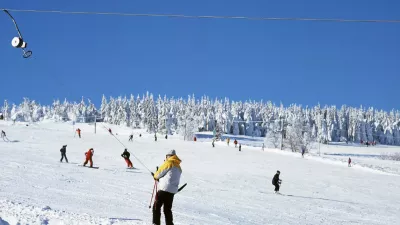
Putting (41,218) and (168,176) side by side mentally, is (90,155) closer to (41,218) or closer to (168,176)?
(41,218)

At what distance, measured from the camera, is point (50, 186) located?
48.7ft

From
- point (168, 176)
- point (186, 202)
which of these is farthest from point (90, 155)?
point (168, 176)

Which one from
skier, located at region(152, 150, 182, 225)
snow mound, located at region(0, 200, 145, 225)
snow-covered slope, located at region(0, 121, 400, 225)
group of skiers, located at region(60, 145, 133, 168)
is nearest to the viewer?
snow mound, located at region(0, 200, 145, 225)

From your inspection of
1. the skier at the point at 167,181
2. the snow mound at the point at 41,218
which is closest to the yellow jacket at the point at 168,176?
the skier at the point at 167,181

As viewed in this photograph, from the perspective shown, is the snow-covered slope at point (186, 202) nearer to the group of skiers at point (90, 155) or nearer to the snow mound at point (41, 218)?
the snow mound at point (41, 218)

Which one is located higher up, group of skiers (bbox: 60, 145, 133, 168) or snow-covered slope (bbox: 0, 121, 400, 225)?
group of skiers (bbox: 60, 145, 133, 168)

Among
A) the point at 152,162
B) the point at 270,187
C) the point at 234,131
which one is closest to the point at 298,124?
the point at 234,131

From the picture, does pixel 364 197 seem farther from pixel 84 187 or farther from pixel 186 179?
pixel 84 187

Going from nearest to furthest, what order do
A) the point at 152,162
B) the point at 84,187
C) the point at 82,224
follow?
1. the point at 82,224
2. the point at 84,187
3. the point at 152,162

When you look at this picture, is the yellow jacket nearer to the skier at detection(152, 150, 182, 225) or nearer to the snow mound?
the skier at detection(152, 150, 182, 225)

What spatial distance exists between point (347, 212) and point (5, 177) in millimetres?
13352

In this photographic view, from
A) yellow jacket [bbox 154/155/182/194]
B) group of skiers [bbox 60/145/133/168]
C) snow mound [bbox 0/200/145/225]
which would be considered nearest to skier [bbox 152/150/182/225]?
yellow jacket [bbox 154/155/182/194]

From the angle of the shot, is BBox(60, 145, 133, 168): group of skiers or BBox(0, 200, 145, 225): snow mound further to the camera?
BBox(60, 145, 133, 168): group of skiers

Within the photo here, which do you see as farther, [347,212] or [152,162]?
[152,162]
